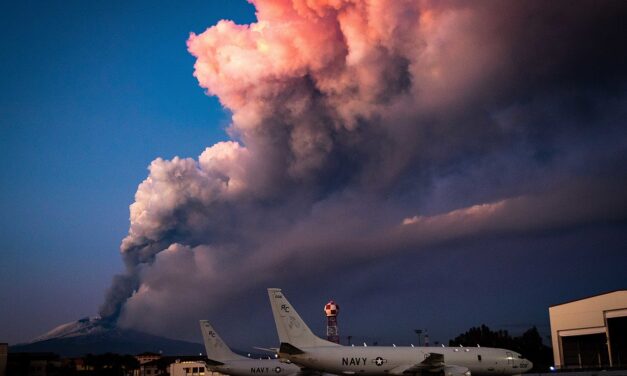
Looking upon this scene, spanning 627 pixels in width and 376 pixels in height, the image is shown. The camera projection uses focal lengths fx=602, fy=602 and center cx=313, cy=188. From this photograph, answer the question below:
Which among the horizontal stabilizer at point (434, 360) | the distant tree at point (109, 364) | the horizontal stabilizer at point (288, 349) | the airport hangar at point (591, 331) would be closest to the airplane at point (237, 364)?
the horizontal stabilizer at point (434, 360)

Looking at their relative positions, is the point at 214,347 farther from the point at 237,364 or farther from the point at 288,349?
the point at 288,349

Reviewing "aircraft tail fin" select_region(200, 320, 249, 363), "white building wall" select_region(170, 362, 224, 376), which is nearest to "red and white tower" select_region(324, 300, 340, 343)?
"white building wall" select_region(170, 362, 224, 376)

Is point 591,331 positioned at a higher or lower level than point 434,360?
higher

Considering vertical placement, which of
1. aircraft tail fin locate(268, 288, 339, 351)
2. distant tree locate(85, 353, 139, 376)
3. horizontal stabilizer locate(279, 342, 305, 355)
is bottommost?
distant tree locate(85, 353, 139, 376)

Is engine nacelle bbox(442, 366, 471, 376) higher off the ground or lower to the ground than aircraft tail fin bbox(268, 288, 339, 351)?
lower

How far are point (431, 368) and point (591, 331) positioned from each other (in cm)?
3442

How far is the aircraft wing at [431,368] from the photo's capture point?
6283 centimetres

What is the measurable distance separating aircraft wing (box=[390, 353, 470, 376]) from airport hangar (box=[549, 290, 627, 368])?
99.6 feet

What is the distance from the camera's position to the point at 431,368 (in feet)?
211

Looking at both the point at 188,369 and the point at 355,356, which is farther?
the point at 188,369

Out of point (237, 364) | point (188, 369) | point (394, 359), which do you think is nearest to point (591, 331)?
point (394, 359)

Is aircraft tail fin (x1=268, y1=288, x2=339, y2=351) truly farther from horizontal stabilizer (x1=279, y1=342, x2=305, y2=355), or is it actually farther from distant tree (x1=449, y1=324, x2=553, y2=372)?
distant tree (x1=449, y1=324, x2=553, y2=372)

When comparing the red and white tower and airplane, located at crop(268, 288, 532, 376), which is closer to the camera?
airplane, located at crop(268, 288, 532, 376)

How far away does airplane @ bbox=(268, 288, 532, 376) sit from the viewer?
60094 millimetres
